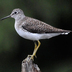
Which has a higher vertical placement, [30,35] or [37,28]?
[37,28]

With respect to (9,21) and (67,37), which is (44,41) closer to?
(67,37)

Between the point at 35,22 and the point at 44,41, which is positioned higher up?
the point at 44,41

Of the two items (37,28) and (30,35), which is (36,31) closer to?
(37,28)

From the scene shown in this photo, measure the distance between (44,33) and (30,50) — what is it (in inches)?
163

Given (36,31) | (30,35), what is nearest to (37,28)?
(36,31)

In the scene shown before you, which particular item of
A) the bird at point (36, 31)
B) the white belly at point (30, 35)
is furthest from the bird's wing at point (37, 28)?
the white belly at point (30, 35)

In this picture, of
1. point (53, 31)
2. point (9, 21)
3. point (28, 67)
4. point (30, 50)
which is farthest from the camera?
point (30, 50)

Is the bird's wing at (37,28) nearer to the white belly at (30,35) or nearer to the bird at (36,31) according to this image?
the bird at (36,31)

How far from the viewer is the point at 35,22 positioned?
23.7 ft

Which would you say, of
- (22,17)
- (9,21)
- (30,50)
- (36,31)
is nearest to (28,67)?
(36,31)

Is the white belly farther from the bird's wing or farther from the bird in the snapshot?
the bird's wing

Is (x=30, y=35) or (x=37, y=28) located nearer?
(x=30, y=35)

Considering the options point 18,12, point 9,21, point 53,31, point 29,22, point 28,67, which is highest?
point 9,21

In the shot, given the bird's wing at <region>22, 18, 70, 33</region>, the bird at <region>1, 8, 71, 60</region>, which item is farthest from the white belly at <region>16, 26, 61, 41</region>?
the bird's wing at <region>22, 18, 70, 33</region>
